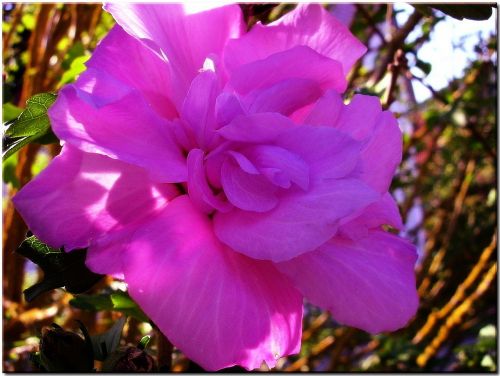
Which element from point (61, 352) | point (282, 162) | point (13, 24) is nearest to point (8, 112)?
point (61, 352)

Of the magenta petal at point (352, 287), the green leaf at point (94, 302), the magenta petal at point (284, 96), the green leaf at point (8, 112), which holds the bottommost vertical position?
the green leaf at point (94, 302)

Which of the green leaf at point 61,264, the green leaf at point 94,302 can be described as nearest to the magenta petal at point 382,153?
the green leaf at point 61,264

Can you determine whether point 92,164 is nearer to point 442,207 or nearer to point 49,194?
point 49,194

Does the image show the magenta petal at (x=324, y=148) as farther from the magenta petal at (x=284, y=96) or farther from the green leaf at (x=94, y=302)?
the green leaf at (x=94, y=302)

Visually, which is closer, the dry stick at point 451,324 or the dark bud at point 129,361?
the dark bud at point 129,361

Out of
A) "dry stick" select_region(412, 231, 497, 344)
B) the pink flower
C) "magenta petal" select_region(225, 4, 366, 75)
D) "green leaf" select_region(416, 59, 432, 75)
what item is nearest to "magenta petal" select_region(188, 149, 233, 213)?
the pink flower

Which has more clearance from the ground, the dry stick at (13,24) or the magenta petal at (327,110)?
the magenta petal at (327,110)

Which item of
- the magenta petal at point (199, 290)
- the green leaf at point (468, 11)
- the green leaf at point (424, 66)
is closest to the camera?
the magenta petal at point (199, 290)
